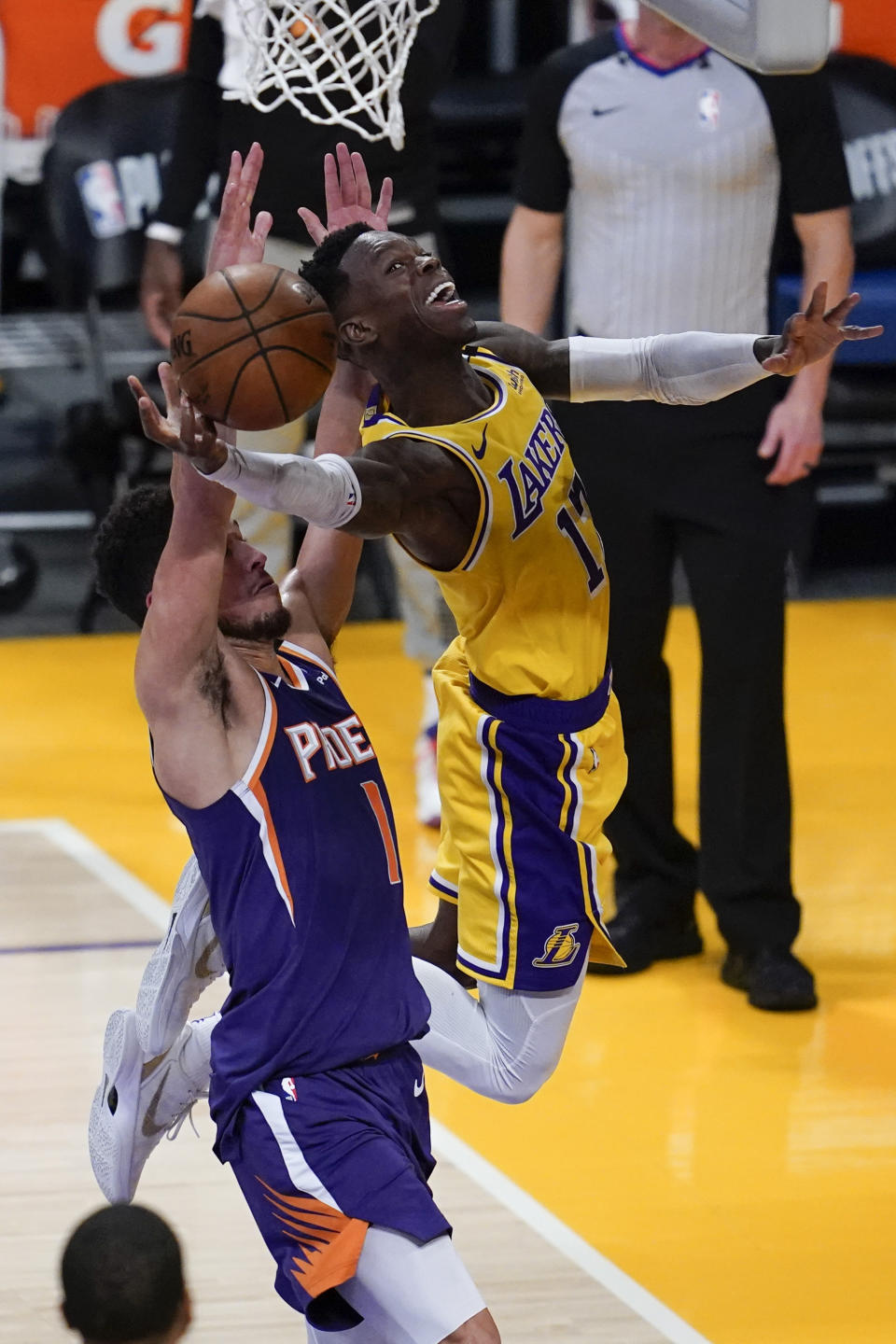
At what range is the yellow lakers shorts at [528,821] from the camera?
3.83 m

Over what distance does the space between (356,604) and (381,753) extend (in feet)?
7.33

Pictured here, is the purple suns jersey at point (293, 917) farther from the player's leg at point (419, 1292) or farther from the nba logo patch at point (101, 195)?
the nba logo patch at point (101, 195)

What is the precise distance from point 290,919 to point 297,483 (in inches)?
26.0

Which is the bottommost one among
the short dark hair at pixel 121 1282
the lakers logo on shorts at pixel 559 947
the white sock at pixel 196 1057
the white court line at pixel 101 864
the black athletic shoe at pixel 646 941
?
the white court line at pixel 101 864

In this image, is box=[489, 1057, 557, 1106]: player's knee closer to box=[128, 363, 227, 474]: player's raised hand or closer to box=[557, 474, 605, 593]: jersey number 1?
box=[557, 474, 605, 593]: jersey number 1

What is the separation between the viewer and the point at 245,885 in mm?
3039

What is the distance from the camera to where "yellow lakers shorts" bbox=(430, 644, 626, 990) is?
3.83 meters

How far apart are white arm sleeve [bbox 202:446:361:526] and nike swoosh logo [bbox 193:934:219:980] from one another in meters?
0.90

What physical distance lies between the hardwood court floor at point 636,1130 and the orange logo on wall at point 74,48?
433 cm

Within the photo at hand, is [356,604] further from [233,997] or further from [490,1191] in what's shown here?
[233,997]

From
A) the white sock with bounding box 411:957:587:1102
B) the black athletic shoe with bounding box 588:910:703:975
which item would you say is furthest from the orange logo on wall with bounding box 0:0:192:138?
the white sock with bounding box 411:957:587:1102

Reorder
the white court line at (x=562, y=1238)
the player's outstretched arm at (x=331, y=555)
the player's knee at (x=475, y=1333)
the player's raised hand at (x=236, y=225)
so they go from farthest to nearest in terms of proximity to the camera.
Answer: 1. the white court line at (x=562, y=1238)
2. the player's outstretched arm at (x=331, y=555)
3. the player's raised hand at (x=236, y=225)
4. the player's knee at (x=475, y=1333)

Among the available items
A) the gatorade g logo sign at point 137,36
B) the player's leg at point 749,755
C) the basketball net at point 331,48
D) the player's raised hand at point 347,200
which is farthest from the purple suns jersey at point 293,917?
the gatorade g logo sign at point 137,36

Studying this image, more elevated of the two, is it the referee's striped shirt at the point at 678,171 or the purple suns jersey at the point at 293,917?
the referee's striped shirt at the point at 678,171
